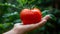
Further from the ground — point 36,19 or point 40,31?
point 36,19

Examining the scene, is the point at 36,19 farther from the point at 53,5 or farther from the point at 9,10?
the point at 53,5

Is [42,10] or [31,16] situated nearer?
[31,16]

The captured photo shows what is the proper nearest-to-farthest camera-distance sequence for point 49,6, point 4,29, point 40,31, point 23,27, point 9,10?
point 23,27 → point 4,29 → point 40,31 → point 9,10 → point 49,6

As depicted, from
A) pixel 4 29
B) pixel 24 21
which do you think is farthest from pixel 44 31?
pixel 24 21

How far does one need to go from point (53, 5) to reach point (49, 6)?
2.8 inches

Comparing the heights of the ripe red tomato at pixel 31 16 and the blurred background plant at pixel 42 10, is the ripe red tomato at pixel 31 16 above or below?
above

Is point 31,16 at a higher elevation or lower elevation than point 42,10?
higher

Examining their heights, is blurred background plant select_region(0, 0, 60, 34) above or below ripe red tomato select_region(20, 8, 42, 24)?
below

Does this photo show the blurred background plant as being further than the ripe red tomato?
Yes

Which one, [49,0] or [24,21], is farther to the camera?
[49,0]

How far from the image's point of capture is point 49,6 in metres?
2.38

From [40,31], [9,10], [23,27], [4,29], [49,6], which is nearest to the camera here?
[23,27]

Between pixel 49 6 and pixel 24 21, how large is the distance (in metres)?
1.29

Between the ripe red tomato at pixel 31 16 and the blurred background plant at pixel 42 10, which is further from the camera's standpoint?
the blurred background plant at pixel 42 10
